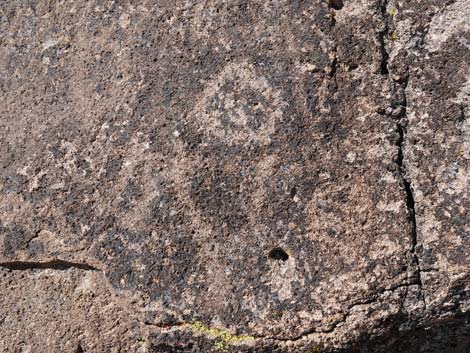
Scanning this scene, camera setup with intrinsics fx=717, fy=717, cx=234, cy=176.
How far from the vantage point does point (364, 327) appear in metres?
1.22

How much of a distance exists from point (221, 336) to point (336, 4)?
2.09 ft

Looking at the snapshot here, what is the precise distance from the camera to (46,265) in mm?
1351

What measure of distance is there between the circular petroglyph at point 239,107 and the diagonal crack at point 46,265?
333mm

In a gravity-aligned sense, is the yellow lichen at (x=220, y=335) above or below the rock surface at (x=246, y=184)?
below

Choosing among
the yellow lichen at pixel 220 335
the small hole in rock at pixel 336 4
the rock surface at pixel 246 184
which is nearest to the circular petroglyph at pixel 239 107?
the rock surface at pixel 246 184

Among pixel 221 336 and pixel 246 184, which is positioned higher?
pixel 246 184

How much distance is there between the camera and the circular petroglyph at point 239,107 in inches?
50.9

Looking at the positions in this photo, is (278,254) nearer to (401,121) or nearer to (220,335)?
(220,335)

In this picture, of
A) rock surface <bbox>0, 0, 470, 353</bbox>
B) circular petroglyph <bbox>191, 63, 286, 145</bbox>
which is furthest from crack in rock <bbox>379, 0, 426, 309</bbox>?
circular petroglyph <bbox>191, 63, 286, 145</bbox>

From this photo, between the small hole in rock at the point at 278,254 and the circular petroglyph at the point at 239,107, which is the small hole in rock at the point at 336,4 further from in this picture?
the small hole in rock at the point at 278,254

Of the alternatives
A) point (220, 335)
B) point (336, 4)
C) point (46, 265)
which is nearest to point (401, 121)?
point (336, 4)

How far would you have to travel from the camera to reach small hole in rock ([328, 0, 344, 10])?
4.34 ft

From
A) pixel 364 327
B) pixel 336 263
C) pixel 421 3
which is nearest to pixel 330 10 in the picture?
pixel 421 3

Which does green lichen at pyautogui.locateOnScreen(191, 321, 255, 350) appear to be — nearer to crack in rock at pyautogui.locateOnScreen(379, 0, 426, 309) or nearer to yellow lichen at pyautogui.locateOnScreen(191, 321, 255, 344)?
yellow lichen at pyautogui.locateOnScreen(191, 321, 255, 344)
